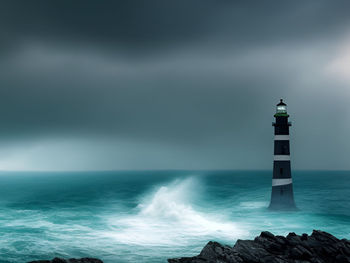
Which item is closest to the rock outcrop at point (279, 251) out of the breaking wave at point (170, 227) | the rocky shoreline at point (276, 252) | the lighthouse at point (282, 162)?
the rocky shoreline at point (276, 252)

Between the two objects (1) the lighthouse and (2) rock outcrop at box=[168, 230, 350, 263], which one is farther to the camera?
(1) the lighthouse

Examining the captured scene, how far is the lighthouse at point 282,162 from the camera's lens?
28922 millimetres

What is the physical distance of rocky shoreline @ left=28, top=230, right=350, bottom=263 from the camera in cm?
1421

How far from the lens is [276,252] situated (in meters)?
15.3

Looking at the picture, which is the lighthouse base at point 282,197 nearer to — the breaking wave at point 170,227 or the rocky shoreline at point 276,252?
the breaking wave at point 170,227

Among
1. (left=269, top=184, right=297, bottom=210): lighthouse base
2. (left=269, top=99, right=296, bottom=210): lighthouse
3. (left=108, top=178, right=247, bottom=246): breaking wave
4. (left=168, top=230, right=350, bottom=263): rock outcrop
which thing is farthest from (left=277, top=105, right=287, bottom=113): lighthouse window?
(left=168, top=230, right=350, bottom=263): rock outcrop

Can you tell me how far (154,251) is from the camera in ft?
67.9

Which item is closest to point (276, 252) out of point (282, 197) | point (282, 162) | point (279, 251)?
point (279, 251)

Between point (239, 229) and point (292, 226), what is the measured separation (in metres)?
4.49

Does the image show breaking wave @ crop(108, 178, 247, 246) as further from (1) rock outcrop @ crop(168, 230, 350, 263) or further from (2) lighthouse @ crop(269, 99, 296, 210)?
(1) rock outcrop @ crop(168, 230, 350, 263)

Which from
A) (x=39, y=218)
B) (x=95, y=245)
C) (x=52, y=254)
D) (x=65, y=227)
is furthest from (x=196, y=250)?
(x=39, y=218)

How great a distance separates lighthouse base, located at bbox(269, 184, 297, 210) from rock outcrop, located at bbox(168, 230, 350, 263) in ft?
42.1

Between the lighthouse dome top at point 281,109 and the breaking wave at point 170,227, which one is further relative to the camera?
the lighthouse dome top at point 281,109

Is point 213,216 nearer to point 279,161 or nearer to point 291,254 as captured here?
point 279,161
